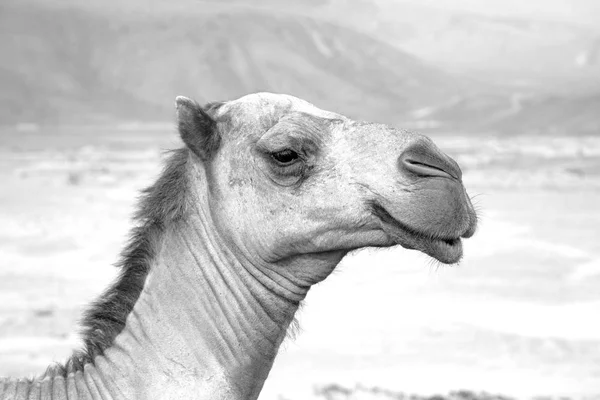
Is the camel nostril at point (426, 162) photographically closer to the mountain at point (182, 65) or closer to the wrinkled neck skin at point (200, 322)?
the wrinkled neck skin at point (200, 322)

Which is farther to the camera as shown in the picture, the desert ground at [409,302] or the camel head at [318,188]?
the desert ground at [409,302]

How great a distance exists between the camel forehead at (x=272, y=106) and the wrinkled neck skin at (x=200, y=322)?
1.19 feet

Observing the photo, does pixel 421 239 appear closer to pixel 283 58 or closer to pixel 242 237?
pixel 242 237

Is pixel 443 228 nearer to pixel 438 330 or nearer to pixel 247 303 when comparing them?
pixel 247 303

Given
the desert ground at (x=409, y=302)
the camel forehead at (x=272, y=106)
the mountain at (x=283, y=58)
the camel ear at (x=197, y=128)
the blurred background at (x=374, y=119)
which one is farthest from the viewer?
the mountain at (x=283, y=58)

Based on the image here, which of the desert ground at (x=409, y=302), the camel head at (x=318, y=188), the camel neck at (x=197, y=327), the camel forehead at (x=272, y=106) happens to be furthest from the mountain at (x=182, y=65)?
the camel neck at (x=197, y=327)

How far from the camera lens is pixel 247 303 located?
155 inches

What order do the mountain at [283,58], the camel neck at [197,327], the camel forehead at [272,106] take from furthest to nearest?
the mountain at [283,58] < the camel forehead at [272,106] < the camel neck at [197,327]

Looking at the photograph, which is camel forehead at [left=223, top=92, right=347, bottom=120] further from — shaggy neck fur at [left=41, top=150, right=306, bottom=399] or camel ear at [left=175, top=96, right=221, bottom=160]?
shaggy neck fur at [left=41, top=150, right=306, bottom=399]

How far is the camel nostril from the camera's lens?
3.77 meters

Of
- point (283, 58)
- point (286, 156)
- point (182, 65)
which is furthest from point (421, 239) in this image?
point (283, 58)

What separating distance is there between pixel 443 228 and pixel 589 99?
194ft

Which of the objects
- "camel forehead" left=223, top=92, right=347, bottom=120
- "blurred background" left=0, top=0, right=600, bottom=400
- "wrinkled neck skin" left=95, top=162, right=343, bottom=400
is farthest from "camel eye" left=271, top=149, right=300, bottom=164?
"blurred background" left=0, top=0, right=600, bottom=400

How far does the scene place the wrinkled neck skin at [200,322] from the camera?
3736mm
